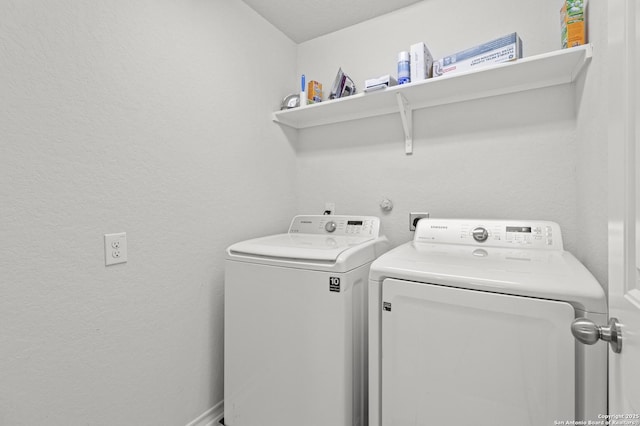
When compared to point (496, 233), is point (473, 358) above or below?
below

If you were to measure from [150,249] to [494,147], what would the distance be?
1828 mm

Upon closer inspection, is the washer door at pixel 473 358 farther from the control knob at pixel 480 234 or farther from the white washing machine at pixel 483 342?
the control knob at pixel 480 234

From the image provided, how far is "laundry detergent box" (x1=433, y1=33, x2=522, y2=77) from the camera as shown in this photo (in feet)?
4.49

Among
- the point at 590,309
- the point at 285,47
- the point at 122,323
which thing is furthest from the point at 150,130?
the point at 590,309

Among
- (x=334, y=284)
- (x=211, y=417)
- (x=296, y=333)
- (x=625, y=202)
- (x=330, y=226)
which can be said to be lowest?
(x=211, y=417)

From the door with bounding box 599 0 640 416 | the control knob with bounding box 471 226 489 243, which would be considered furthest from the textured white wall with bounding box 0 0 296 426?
the door with bounding box 599 0 640 416

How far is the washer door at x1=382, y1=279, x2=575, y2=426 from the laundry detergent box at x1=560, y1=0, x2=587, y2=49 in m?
1.13

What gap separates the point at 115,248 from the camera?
1.19 m

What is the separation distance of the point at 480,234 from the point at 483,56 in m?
0.86

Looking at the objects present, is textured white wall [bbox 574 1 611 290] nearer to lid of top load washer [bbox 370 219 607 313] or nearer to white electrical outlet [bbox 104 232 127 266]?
lid of top load washer [bbox 370 219 607 313]

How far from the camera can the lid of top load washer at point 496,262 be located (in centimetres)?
87

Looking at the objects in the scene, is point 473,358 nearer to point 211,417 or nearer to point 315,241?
point 315,241

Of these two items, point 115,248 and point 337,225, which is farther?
point 337,225

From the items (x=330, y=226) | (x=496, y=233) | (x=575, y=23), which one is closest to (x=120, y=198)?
(x=330, y=226)
